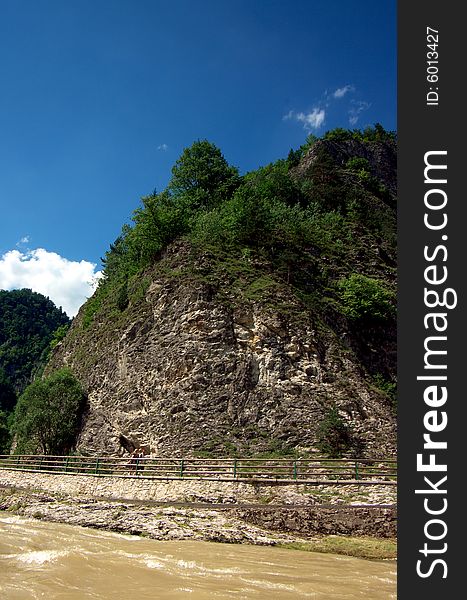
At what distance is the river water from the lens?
797cm

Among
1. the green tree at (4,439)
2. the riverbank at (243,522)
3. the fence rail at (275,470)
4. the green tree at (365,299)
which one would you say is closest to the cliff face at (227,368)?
the green tree at (365,299)

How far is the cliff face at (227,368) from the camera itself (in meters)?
23.8

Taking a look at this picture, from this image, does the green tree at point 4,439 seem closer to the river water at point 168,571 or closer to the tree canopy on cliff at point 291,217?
the tree canopy on cliff at point 291,217

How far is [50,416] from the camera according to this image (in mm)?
29281

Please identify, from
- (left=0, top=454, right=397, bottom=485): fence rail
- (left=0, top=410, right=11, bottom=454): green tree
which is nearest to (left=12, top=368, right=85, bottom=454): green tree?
(left=0, top=454, right=397, bottom=485): fence rail

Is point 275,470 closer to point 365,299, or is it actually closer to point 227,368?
point 227,368

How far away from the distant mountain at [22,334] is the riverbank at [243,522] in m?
84.9

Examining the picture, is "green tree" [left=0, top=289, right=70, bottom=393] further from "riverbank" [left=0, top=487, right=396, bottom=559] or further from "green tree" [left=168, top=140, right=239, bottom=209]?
"riverbank" [left=0, top=487, right=396, bottom=559]

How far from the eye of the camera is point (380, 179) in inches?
2109

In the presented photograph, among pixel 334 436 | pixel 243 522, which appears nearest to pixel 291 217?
pixel 334 436

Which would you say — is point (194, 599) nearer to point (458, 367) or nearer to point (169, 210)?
point (458, 367)

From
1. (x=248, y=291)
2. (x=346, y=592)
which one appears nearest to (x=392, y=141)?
(x=248, y=291)

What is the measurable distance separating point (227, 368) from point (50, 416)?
12802 millimetres

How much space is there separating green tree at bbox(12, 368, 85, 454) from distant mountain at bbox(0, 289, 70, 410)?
69.1 metres
